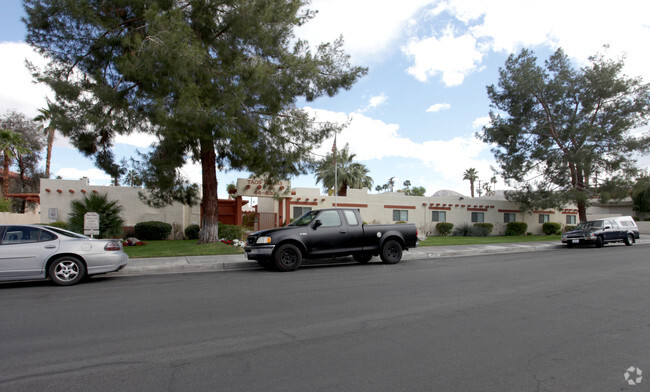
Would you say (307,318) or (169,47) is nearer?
(307,318)

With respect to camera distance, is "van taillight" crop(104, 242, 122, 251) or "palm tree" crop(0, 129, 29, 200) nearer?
"van taillight" crop(104, 242, 122, 251)

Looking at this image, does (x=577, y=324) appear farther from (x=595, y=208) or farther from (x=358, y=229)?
(x=595, y=208)

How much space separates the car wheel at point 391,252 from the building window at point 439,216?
2188 centimetres

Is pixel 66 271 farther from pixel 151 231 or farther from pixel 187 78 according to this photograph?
pixel 151 231

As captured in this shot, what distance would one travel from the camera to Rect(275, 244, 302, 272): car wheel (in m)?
10.9

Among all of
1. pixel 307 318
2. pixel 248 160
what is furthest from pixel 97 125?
pixel 307 318

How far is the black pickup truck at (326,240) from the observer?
36.2 feet

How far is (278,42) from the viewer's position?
1570cm

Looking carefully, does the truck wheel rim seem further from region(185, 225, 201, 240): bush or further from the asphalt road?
region(185, 225, 201, 240): bush

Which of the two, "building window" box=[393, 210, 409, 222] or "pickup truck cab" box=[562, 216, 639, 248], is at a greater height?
"building window" box=[393, 210, 409, 222]

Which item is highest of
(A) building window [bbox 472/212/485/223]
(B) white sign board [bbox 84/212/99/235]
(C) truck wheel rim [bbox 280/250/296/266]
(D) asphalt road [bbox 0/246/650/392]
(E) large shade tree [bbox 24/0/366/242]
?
(E) large shade tree [bbox 24/0/366/242]

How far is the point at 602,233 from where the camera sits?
21.1 m

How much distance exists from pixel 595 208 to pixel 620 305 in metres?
55.7

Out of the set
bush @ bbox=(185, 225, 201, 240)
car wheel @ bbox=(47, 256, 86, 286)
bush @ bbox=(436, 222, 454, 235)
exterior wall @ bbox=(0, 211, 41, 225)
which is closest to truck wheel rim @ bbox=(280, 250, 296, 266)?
car wheel @ bbox=(47, 256, 86, 286)
